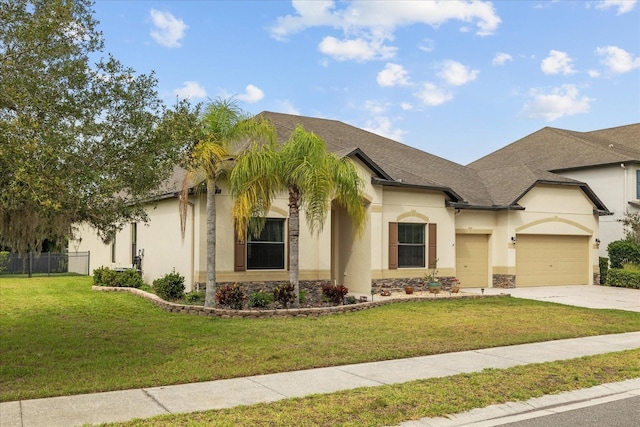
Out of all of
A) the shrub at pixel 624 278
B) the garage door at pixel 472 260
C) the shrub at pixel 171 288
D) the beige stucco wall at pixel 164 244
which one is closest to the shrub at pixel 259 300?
the shrub at pixel 171 288

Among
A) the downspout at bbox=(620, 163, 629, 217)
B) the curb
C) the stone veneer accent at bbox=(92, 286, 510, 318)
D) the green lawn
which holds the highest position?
the downspout at bbox=(620, 163, 629, 217)

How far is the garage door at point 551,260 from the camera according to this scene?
78.7 feet

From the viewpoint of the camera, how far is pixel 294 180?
15.2m

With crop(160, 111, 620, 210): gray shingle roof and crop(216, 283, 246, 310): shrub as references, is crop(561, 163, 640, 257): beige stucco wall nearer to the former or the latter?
crop(160, 111, 620, 210): gray shingle roof

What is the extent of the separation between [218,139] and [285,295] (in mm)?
4382

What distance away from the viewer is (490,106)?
23781 mm

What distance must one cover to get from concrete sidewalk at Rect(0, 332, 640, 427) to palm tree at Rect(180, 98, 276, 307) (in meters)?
6.99

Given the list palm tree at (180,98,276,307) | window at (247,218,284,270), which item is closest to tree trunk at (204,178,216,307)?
palm tree at (180,98,276,307)

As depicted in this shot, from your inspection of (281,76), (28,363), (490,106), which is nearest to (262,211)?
(281,76)

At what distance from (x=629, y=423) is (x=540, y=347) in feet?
14.7

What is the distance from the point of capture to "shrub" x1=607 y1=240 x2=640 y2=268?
25.2 metres

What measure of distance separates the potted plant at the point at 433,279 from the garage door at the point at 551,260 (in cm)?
465

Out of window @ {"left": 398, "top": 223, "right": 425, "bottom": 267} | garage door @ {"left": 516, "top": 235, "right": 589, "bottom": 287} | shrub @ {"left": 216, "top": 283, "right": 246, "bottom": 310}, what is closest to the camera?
shrub @ {"left": 216, "top": 283, "right": 246, "bottom": 310}

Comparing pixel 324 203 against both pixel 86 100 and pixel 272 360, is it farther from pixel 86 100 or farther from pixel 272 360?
pixel 86 100
